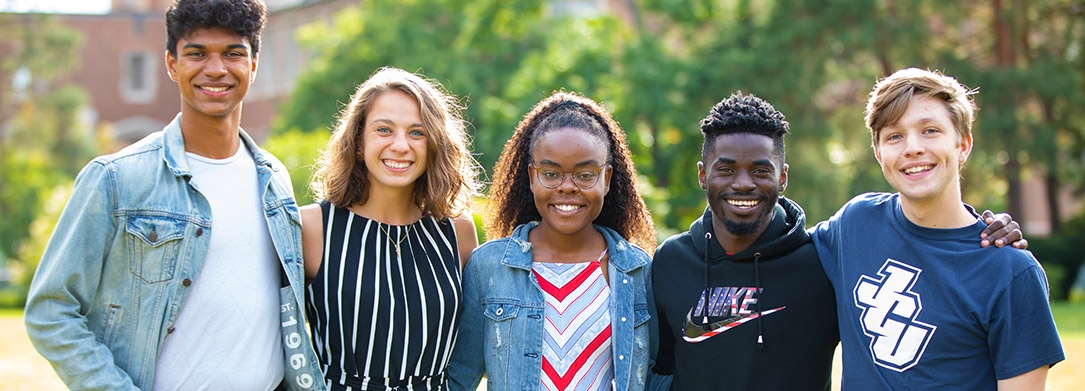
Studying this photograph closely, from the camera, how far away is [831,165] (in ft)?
Answer: 56.5

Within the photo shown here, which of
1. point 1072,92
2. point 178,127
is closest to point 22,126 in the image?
point 1072,92

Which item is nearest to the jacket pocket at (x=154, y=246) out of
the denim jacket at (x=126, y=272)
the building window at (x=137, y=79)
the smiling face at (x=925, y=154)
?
the denim jacket at (x=126, y=272)

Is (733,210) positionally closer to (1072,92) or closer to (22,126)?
(1072,92)

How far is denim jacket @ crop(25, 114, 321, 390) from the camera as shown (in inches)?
123

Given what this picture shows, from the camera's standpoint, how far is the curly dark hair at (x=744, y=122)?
3.74m

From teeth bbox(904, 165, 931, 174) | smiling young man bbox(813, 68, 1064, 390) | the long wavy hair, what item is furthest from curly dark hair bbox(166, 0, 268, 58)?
teeth bbox(904, 165, 931, 174)

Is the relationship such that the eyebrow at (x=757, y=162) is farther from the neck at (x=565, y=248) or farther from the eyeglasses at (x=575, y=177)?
the neck at (x=565, y=248)

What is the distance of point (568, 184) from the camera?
381 centimetres

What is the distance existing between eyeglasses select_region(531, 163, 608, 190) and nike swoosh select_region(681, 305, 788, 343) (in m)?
0.65

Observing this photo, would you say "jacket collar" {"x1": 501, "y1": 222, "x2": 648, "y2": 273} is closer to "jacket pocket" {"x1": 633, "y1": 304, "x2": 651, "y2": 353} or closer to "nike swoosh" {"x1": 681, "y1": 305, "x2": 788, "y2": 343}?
"jacket pocket" {"x1": 633, "y1": 304, "x2": 651, "y2": 353}

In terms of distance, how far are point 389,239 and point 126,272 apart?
3.23 feet

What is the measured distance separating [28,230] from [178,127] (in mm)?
28262

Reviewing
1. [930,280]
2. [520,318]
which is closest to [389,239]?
[520,318]

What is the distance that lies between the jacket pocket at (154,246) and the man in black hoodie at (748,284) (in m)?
1.85
